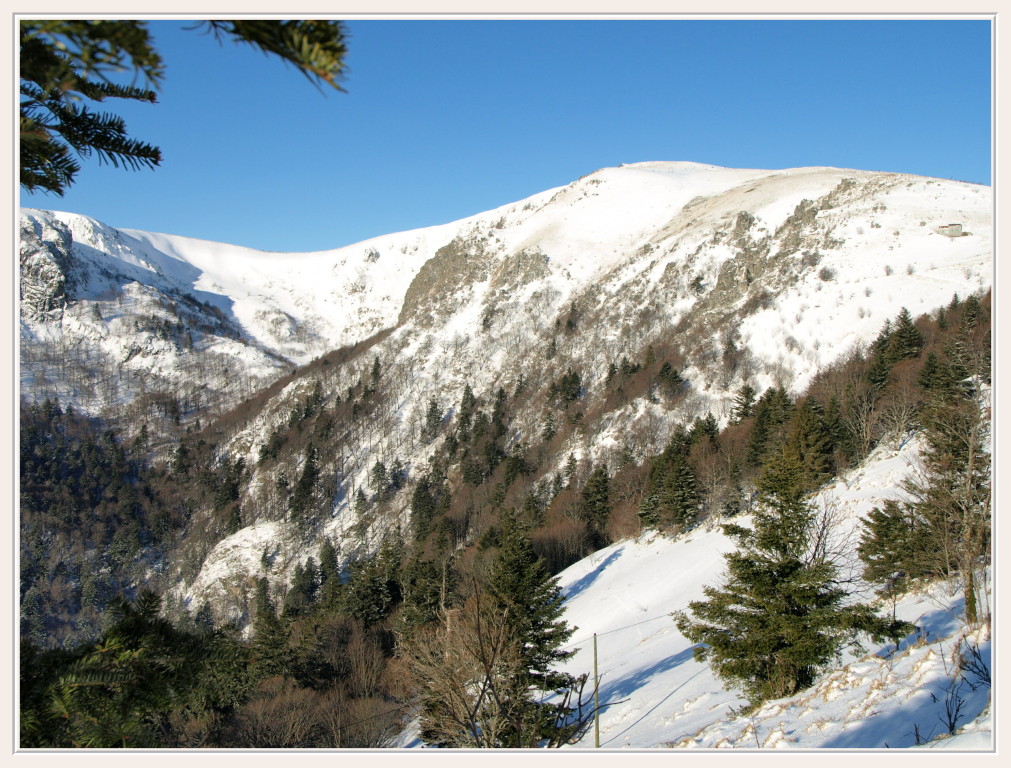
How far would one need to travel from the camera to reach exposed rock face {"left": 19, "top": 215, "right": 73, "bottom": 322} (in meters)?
143

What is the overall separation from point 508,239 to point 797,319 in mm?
68257

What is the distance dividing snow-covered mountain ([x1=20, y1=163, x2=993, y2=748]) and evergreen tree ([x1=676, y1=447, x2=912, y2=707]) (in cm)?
96

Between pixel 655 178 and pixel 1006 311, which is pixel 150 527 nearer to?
pixel 1006 311

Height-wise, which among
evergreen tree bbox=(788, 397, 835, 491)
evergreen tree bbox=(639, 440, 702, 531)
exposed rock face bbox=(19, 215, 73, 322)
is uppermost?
exposed rock face bbox=(19, 215, 73, 322)

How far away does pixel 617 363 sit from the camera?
7762 centimetres

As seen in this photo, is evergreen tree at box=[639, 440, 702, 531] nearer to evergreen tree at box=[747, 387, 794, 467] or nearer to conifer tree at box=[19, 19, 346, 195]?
evergreen tree at box=[747, 387, 794, 467]

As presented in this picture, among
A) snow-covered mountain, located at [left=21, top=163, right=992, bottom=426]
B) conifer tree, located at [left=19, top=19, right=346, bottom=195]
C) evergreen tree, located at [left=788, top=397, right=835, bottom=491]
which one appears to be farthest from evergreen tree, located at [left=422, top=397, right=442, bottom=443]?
A: conifer tree, located at [left=19, top=19, right=346, bottom=195]

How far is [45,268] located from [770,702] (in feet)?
637

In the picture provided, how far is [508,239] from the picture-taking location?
120m

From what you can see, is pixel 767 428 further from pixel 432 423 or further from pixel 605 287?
pixel 605 287

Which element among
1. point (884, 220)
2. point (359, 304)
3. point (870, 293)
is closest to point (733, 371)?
point (870, 293)

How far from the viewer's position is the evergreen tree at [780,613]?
35.5 ft

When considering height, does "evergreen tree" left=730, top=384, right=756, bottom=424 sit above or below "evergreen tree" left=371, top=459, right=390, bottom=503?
above

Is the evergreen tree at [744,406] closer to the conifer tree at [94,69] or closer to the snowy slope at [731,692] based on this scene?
the snowy slope at [731,692]
